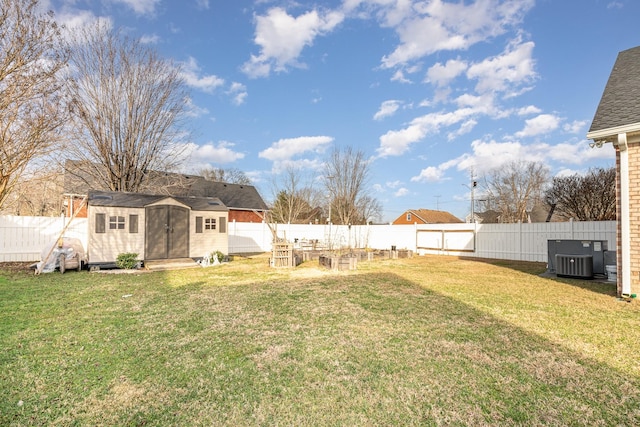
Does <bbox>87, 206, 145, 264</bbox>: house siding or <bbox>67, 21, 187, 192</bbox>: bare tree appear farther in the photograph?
<bbox>67, 21, 187, 192</bbox>: bare tree

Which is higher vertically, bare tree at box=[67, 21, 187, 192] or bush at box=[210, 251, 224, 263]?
bare tree at box=[67, 21, 187, 192]

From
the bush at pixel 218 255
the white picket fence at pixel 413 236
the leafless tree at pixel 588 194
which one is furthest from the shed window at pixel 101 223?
the leafless tree at pixel 588 194

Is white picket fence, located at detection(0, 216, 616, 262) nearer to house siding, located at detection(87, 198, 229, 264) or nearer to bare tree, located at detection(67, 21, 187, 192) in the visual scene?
house siding, located at detection(87, 198, 229, 264)

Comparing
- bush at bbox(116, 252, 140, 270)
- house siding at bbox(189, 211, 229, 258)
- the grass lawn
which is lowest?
the grass lawn

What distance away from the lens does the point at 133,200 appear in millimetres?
11242

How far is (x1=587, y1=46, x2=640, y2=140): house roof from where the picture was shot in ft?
18.9

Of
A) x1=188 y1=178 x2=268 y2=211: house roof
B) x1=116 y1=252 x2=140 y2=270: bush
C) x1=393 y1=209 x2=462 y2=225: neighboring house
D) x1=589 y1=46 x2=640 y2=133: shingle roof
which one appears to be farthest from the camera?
x1=393 y1=209 x2=462 y2=225: neighboring house

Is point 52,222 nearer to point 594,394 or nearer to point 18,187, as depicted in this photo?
point 18,187

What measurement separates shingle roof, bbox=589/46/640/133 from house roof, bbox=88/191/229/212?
12.2 metres

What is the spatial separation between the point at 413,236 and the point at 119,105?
57.0 ft

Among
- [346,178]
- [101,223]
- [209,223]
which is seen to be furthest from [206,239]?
[346,178]

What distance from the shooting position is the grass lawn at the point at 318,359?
228 cm

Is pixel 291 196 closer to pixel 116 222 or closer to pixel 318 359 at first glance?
pixel 116 222

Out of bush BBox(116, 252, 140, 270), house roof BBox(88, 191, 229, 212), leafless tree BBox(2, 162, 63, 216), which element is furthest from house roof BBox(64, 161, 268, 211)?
bush BBox(116, 252, 140, 270)
